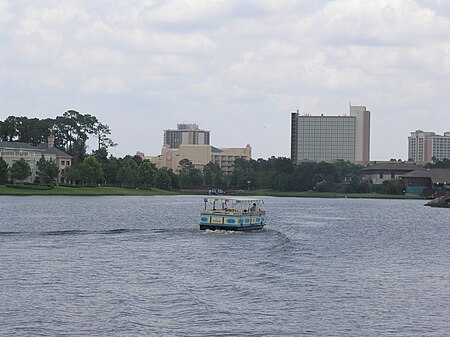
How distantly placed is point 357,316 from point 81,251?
3188cm

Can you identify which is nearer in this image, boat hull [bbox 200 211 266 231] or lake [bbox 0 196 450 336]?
lake [bbox 0 196 450 336]

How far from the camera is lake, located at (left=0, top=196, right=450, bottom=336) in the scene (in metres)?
43.1

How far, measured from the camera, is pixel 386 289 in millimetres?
55031

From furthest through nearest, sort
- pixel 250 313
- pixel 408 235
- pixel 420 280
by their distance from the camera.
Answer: pixel 408 235 → pixel 420 280 → pixel 250 313

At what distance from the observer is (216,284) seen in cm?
5453

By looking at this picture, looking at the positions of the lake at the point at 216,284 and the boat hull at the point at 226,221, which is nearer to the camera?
the lake at the point at 216,284

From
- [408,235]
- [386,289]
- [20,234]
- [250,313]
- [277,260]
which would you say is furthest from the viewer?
[408,235]

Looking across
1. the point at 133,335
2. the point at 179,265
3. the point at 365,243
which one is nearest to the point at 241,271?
the point at 179,265

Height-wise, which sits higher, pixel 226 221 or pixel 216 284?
pixel 226 221

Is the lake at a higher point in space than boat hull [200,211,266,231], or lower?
lower

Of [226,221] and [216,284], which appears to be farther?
[226,221]

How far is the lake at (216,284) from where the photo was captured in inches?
1698

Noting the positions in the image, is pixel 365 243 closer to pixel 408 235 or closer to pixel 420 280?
pixel 408 235

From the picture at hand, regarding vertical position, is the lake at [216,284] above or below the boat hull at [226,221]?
below
